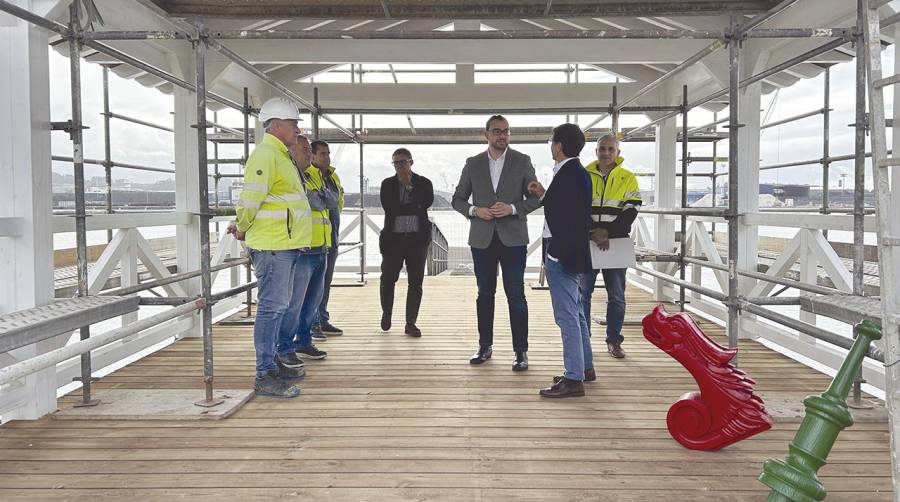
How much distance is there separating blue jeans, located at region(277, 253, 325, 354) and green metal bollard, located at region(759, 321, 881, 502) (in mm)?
2795

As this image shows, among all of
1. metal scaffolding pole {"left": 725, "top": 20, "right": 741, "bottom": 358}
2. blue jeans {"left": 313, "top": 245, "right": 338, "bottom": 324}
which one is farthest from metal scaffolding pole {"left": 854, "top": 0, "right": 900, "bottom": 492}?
blue jeans {"left": 313, "top": 245, "right": 338, "bottom": 324}

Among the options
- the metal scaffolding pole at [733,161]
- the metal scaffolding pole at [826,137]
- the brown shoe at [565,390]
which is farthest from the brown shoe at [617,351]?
the metal scaffolding pole at [826,137]

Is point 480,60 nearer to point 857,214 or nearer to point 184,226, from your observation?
point 184,226

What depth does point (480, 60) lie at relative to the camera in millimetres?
6266

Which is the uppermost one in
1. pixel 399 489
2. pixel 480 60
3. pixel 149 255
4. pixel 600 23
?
pixel 600 23

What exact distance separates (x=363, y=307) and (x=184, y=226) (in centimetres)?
216

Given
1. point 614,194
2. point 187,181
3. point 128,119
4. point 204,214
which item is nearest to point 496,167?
point 614,194

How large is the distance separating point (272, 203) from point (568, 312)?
1.76 m

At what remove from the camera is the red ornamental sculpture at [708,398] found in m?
2.69

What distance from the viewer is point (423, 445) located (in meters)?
2.87

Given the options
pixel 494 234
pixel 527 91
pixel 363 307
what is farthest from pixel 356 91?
pixel 494 234

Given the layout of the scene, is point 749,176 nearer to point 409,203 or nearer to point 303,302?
point 409,203

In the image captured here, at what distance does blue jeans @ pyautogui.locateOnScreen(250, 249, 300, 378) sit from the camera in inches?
137

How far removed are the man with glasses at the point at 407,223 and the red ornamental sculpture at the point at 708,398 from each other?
8.76 feet
